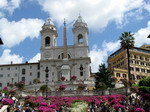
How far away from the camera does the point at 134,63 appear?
9306 centimetres

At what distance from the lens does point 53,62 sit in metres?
94.6

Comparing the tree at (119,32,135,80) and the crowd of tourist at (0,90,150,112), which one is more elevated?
the tree at (119,32,135,80)

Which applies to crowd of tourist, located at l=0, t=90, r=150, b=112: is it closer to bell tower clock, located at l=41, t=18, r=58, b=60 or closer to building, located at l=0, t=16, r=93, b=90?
building, located at l=0, t=16, r=93, b=90

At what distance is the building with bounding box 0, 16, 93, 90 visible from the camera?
91.9 meters

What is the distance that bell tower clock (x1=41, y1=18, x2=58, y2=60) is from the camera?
320ft

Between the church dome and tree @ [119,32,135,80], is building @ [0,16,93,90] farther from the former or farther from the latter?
tree @ [119,32,135,80]

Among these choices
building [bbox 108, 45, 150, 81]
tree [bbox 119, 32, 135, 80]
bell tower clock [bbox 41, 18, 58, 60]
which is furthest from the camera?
bell tower clock [bbox 41, 18, 58, 60]

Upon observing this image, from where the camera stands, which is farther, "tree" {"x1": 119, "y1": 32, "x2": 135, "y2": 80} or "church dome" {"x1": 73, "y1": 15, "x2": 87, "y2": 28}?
"church dome" {"x1": 73, "y1": 15, "x2": 87, "y2": 28}

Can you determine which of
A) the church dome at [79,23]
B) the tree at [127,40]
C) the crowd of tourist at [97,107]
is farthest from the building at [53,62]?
the crowd of tourist at [97,107]

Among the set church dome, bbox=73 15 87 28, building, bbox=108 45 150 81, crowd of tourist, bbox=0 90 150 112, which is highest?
church dome, bbox=73 15 87 28

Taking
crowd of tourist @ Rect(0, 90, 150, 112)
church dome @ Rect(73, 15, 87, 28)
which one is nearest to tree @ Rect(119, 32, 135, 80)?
crowd of tourist @ Rect(0, 90, 150, 112)

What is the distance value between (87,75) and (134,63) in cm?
1901

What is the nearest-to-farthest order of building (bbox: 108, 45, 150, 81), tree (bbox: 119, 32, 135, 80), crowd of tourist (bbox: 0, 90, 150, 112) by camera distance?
crowd of tourist (bbox: 0, 90, 150, 112) → tree (bbox: 119, 32, 135, 80) → building (bbox: 108, 45, 150, 81)

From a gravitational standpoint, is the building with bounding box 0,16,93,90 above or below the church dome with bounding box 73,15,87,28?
below
